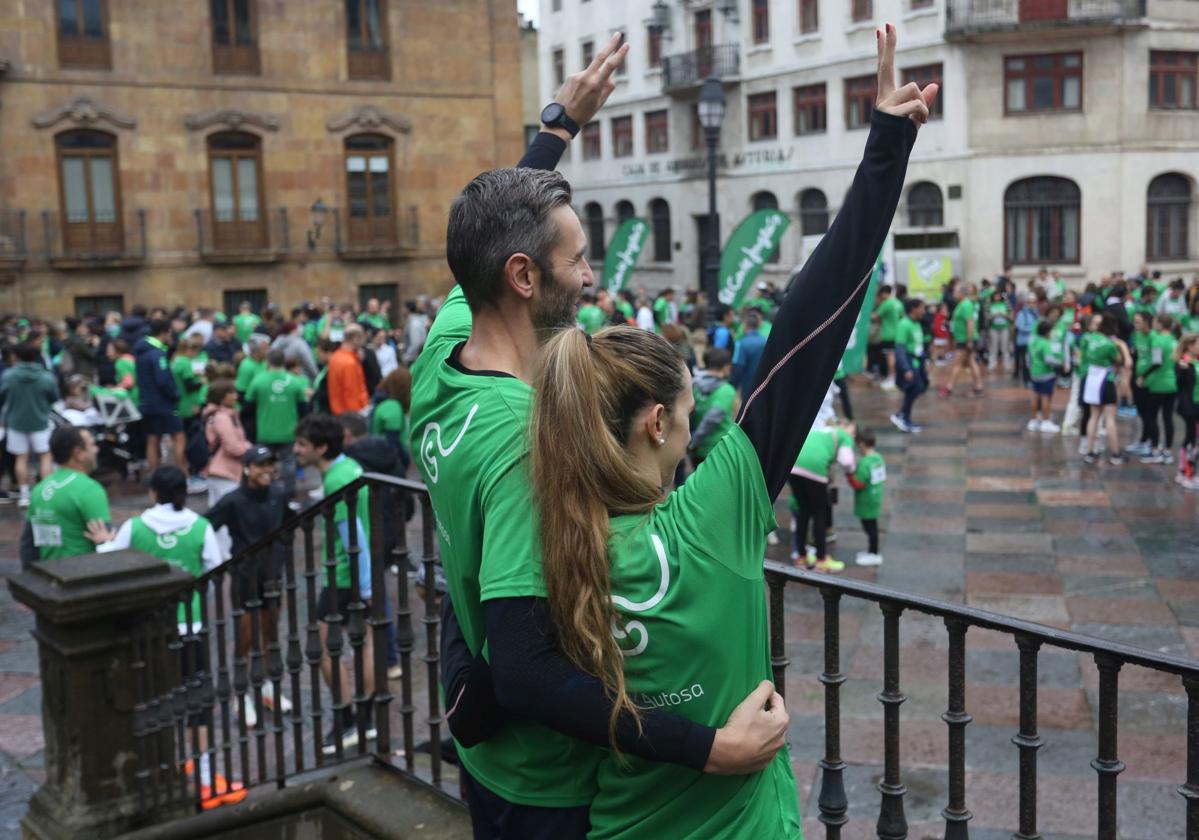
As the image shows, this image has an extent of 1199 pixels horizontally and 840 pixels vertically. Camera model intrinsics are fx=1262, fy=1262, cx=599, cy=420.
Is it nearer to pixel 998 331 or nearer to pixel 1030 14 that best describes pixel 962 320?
pixel 998 331

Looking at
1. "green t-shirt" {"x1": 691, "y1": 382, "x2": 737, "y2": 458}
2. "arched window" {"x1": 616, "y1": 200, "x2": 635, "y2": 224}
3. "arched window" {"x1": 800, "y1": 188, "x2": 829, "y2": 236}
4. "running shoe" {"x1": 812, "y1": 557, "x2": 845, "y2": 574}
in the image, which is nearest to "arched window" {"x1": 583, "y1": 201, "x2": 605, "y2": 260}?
"arched window" {"x1": 616, "y1": 200, "x2": 635, "y2": 224}

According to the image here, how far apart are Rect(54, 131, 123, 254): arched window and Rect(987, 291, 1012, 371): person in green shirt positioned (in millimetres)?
19277

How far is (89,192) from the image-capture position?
→ 1126 inches

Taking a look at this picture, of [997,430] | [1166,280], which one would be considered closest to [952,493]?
[997,430]

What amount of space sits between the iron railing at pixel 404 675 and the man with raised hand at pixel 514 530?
0.77 m

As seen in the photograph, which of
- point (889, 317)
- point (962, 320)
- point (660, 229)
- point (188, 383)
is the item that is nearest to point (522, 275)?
point (188, 383)

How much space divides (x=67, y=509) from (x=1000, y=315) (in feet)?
64.0

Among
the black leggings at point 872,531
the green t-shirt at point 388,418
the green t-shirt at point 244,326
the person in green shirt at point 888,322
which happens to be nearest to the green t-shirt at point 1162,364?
the person in green shirt at point 888,322

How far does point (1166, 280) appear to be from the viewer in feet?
115

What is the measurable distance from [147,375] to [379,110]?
1786 centimetres

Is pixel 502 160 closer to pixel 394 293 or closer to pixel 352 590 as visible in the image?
pixel 394 293

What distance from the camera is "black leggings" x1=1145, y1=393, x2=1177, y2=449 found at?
14.7 meters

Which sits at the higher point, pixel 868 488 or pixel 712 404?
pixel 712 404

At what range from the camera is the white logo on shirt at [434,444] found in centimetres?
220
